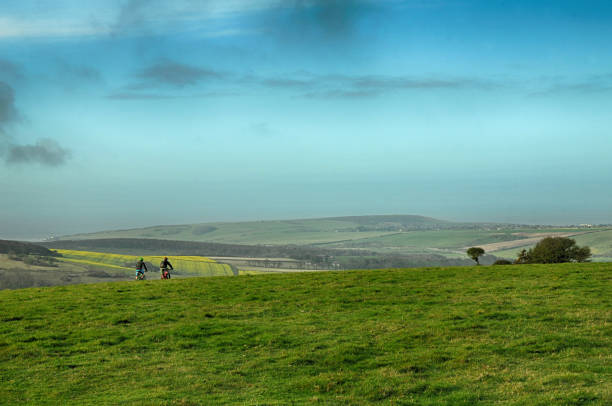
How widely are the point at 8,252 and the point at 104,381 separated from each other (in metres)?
160

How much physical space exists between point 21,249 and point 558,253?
159783 mm

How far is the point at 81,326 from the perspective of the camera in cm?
2064

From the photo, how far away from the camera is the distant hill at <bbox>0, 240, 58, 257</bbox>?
149875mm

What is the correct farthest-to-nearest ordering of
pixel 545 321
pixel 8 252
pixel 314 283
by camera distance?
1. pixel 8 252
2. pixel 314 283
3. pixel 545 321

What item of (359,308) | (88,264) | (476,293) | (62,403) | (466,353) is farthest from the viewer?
(88,264)

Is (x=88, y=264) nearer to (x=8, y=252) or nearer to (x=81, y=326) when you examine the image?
(x=8, y=252)

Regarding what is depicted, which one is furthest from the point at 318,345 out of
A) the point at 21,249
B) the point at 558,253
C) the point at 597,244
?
the point at 21,249

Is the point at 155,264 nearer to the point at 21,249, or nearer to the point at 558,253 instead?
the point at 21,249

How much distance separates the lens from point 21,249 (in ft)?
524

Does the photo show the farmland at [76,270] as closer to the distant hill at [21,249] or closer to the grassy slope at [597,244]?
the distant hill at [21,249]

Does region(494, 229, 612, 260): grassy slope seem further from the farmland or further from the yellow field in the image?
the farmland

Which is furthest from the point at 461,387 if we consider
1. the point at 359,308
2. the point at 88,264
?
the point at 88,264

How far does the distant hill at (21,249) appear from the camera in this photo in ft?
492

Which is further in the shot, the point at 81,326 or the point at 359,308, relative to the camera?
the point at 359,308
